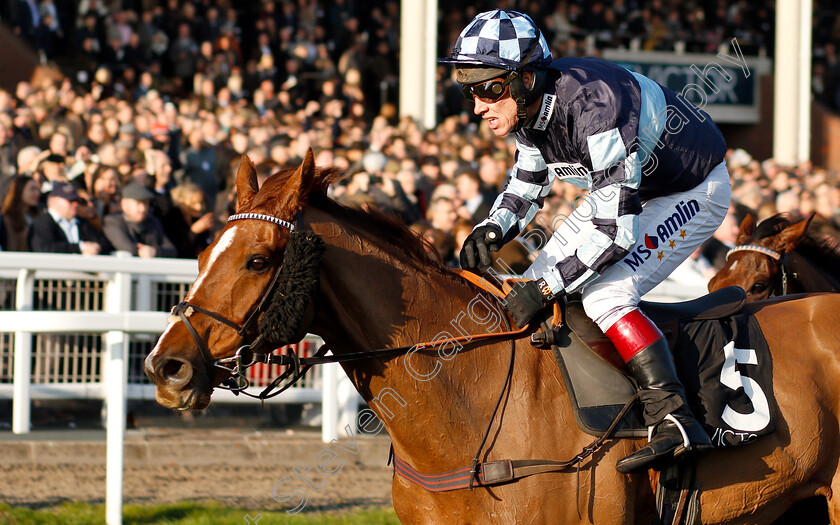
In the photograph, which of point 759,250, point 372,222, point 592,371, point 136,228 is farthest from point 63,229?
point 592,371

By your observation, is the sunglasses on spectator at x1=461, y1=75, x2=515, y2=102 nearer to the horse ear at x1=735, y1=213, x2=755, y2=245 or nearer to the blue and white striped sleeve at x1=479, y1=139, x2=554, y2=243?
the blue and white striped sleeve at x1=479, y1=139, x2=554, y2=243

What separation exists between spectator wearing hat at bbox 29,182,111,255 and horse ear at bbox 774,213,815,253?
4.25 meters

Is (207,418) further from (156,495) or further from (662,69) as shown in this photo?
(662,69)

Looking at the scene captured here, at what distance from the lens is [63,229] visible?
6.66 metres

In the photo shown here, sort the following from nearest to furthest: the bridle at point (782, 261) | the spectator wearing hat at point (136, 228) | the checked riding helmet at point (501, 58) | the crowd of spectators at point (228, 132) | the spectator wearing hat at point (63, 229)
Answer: the checked riding helmet at point (501, 58) → the bridle at point (782, 261) → the spectator wearing hat at point (63, 229) → the spectator wearing hat at point (136, 228) → the crowd of spectators at point (228, 132)

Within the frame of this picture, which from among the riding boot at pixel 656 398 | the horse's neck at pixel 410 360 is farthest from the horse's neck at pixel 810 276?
the horse's neck at pixel 410 360

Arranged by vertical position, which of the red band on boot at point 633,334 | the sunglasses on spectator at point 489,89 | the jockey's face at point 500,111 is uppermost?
the sunglasses on spectator at point 489,89

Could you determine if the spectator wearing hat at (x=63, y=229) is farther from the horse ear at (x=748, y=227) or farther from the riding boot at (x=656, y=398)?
the riding boot at (x=656, y=398)

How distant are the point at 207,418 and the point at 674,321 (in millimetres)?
4128

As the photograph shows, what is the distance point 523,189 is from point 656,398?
984 mm

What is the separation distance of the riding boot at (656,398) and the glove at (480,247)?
1.77ft

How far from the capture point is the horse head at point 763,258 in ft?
16.3

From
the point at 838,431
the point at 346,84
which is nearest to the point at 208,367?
the point at 838,431

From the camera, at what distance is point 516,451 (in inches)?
124
